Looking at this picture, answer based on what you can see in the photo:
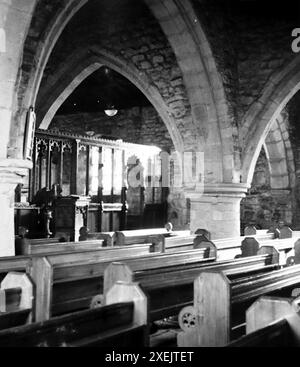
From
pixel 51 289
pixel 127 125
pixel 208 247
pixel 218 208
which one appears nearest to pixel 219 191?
pixel 218 208

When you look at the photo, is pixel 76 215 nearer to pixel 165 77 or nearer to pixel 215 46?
pixel 165 77

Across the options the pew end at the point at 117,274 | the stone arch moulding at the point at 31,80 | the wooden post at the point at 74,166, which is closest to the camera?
the pew end at the point at 117,274

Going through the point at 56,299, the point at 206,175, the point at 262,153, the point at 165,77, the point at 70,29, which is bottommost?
the point at 56,299

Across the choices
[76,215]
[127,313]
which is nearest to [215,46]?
[76,215]

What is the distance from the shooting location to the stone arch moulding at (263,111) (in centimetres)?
711

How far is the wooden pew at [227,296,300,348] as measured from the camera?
1668 millimetres

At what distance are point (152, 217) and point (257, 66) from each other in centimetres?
509

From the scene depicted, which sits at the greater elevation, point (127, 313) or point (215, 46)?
point (215, 46)

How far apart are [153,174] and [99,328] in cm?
977

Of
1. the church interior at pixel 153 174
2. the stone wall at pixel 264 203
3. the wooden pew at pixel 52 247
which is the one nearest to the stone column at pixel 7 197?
the church interior at pixel 153 174

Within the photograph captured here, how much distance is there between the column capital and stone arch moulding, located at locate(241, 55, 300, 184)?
0.81 ft

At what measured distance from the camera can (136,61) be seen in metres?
7.65

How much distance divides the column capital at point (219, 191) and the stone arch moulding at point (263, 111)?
0.25 meters

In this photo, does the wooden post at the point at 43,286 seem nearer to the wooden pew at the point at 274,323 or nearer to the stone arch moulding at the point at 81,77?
the wooden pew at the point at 274,323
